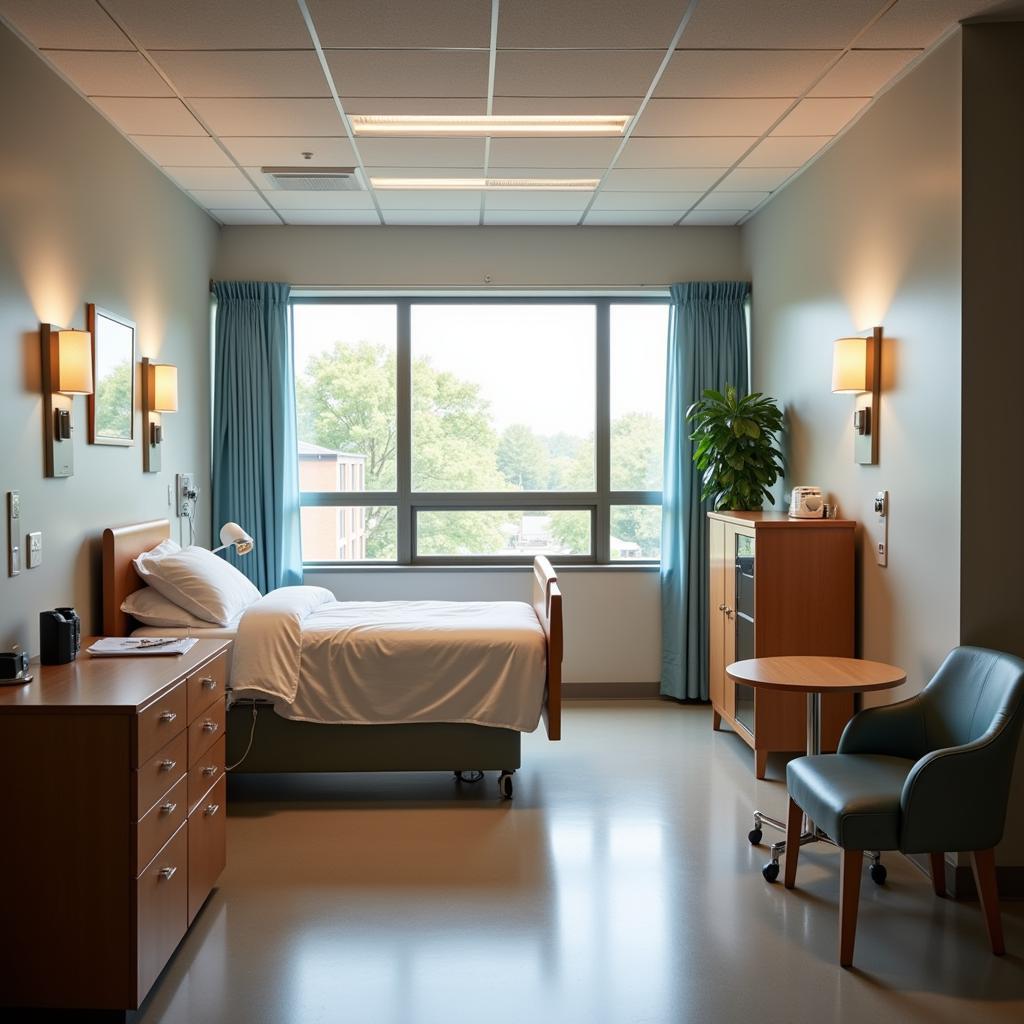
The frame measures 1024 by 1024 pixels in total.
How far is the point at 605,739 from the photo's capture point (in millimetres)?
5438

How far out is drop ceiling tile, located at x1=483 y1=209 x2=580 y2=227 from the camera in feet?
19.4

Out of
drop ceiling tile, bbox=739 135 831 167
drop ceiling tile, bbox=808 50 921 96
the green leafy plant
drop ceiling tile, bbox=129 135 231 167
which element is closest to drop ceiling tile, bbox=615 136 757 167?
drop ceiling tile, bbox=739 135 831 167

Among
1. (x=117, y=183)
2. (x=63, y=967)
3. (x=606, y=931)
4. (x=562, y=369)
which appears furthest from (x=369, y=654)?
(x=562, y=369)

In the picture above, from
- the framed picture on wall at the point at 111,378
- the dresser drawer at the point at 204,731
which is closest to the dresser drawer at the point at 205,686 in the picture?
the dresser drawer at the point at 204,731

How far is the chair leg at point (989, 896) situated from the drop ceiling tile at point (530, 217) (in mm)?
4170

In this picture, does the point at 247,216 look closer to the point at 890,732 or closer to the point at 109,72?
the point at 109,72

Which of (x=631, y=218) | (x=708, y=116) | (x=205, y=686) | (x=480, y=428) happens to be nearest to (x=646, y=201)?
(x=631, y=218)

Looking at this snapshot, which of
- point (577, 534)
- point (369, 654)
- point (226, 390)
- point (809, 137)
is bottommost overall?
point (369, 654)

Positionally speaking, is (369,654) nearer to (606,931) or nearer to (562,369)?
(606,931)

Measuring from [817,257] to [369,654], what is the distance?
2.95 m

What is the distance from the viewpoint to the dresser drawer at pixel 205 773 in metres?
→ 3.08

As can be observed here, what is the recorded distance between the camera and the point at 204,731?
323 cm

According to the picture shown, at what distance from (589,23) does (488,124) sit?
109 centimetres

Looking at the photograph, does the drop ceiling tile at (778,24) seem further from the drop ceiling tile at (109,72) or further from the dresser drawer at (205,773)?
the dresser drawer at (205,773)
